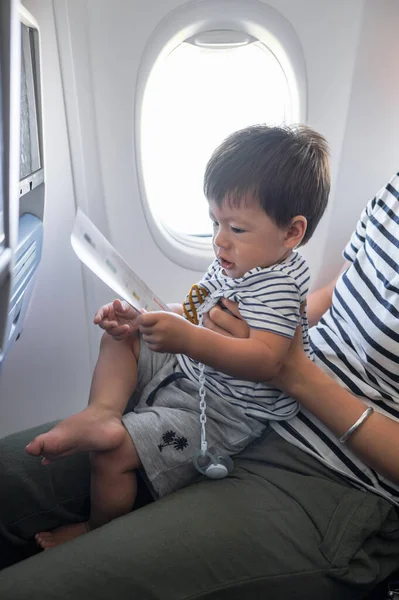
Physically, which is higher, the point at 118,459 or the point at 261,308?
the point at 261,308

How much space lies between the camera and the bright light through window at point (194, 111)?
1.75m

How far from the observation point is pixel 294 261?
49.7 inches

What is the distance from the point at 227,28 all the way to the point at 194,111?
0.92 ft

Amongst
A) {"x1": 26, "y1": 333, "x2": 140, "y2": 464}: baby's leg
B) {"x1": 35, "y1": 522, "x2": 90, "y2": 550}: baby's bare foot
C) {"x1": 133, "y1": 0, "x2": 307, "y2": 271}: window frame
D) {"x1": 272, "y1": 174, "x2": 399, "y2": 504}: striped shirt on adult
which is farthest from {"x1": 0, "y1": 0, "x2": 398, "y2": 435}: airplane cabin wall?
{"x1": 35, "y1": 522, "x2": 90, "y2": 550}: baby's bare foot

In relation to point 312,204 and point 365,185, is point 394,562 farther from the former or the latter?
point 365,185

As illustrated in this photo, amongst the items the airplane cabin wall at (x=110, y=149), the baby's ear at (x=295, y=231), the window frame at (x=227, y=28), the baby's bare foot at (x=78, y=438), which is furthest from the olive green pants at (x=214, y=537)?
the window frame at (x=227, y=28)

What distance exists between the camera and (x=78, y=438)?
1125 mm

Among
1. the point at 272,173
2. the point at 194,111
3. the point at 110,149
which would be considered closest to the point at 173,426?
the point at 272,173

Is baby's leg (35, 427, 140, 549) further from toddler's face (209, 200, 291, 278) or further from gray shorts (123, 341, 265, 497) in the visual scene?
toddler's face (209, 200, 291, 278)

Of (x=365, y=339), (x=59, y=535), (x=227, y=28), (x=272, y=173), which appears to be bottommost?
(x=59, y=535)

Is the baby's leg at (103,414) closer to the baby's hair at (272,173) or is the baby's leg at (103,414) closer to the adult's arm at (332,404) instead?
the adult's arm at (332,404)

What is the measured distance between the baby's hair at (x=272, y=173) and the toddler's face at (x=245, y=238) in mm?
14

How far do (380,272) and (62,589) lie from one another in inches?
33.0

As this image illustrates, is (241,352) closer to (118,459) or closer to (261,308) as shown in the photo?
(261,308)
